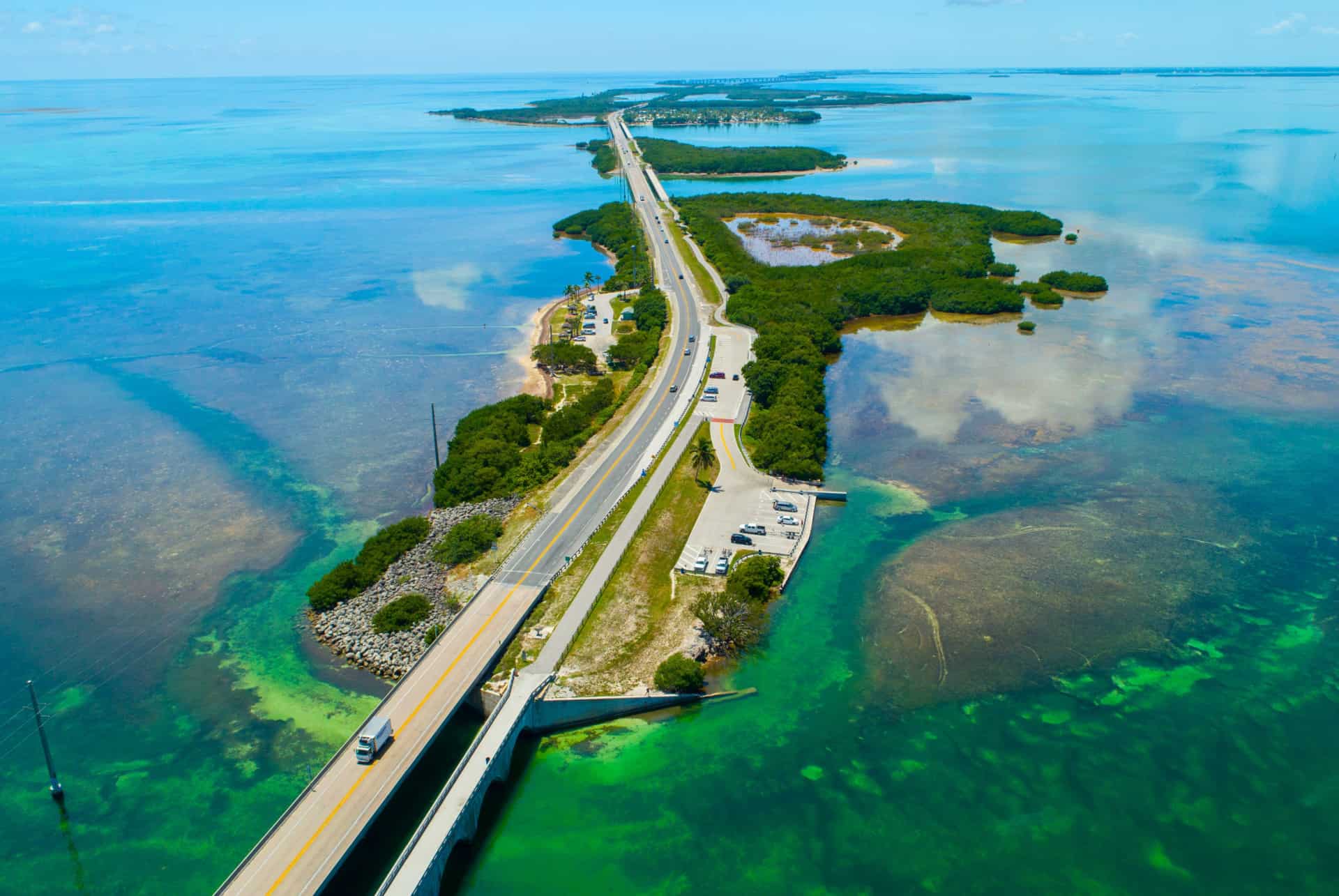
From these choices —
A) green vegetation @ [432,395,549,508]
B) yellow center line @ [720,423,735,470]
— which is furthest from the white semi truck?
yellow center line @ [720,423,735,470]

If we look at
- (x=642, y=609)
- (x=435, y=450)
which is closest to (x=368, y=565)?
(x=642, y=609)

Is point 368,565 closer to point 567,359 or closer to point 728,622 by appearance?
point 728,622

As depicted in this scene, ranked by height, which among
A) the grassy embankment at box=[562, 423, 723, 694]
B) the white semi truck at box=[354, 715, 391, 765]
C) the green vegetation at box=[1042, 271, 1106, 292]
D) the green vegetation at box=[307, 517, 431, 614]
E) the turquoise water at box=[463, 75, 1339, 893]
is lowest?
the turquoise water at box=[463, 75, 1339, 893]

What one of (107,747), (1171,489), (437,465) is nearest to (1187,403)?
(1171,489)

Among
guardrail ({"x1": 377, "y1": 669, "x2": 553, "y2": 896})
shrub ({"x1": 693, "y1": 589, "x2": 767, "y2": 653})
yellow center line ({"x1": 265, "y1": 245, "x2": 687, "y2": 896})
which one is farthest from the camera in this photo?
shrub ({"x1": 693, "y1": 589, "x2": 767, "y2": 653})

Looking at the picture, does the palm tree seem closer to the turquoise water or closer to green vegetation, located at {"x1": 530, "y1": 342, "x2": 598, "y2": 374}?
the turquoise water

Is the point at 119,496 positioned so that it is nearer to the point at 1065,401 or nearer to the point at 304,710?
the point at 304,710

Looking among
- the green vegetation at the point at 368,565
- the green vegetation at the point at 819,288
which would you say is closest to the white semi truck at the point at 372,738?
the green vegetation at the point at 368,565
